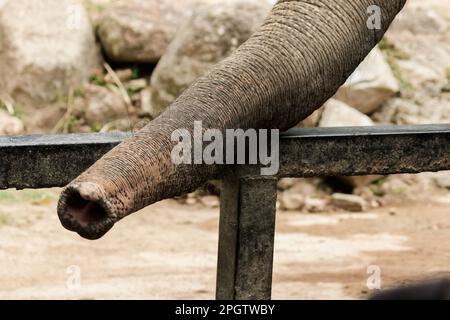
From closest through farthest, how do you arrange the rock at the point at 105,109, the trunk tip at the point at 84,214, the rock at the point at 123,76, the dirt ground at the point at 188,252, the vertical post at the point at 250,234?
the trunk tip at the point at 84,214 → the vertical post at the point at 250,234 → the dirt ground at the point at 188,252 → the rock at the point at 105,109 → the rock at the point at 123,76

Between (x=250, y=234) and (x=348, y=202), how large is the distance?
4826mm

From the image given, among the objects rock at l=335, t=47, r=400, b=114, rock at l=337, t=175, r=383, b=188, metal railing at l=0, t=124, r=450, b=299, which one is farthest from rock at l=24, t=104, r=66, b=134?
metal railing at l=0, t=124, r=450, b=299

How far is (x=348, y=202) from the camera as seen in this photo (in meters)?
7.64

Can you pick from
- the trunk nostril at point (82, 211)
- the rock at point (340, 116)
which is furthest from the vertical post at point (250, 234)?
the rock at point (340, 116)

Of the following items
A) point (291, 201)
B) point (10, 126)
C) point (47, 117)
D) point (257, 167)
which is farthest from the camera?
point (47, 117)

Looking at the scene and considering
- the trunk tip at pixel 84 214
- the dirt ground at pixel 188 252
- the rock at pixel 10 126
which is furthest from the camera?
the rock at pixel 10 126

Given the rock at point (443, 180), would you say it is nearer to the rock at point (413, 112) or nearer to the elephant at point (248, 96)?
the rock at point (413, 112)

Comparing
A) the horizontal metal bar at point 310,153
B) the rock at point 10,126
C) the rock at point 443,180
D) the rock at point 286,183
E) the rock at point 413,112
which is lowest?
the horizontal metal bar at point 310,153

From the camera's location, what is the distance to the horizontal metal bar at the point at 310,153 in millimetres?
2717

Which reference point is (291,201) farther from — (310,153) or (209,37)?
(310,153)

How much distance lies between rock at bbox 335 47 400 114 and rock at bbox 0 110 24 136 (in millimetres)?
2564

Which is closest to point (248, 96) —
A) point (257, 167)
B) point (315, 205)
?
point (257, 167)

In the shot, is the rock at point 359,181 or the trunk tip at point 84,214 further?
the rock at point 359,181
